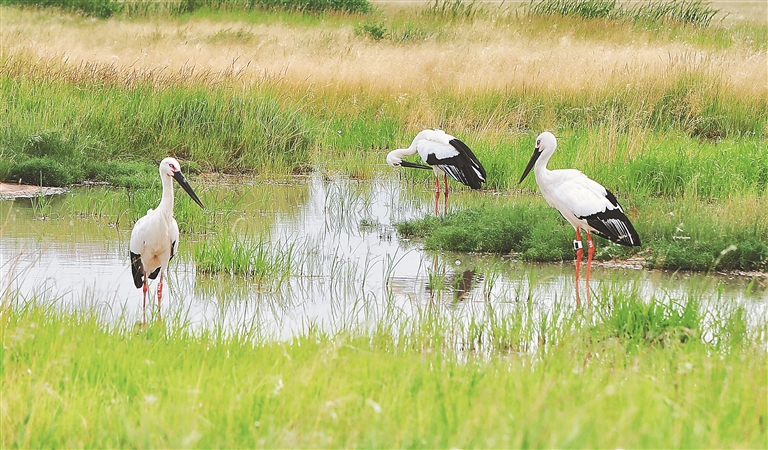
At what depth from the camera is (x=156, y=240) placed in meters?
7.19

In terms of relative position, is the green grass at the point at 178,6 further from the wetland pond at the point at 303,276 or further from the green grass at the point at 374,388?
the green grass at the point at 374,388

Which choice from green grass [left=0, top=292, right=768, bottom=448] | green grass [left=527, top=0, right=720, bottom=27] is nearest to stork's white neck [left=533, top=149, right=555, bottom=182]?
green grass [left=0, top=292, right=768, bottom=448]

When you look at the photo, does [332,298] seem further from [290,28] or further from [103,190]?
[290,28]

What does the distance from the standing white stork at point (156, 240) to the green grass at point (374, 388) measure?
137 centimetres

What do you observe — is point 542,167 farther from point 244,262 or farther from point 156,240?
point 156,240

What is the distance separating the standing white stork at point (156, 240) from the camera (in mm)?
7195

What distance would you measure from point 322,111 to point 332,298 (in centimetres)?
909

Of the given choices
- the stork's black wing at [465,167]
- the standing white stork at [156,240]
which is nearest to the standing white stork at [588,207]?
the stork's black wing at [465,167]

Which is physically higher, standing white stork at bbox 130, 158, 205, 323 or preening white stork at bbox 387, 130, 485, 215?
preening white stork at bbox 387, 130, 485, 215

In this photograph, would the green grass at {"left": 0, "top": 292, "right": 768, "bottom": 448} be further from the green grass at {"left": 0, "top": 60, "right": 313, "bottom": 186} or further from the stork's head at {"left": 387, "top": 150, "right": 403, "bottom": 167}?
the green grass at {"left": 0, "top": 60, "right": 313, "bottom": 186}

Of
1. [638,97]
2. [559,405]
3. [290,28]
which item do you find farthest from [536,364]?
[290,28]

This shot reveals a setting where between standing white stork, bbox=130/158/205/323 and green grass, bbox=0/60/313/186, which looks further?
green grass, bbox=0/60/313/186

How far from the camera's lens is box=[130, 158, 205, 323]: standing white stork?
283 inches

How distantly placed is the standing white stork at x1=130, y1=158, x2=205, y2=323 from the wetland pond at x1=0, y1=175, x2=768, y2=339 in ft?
0.75
